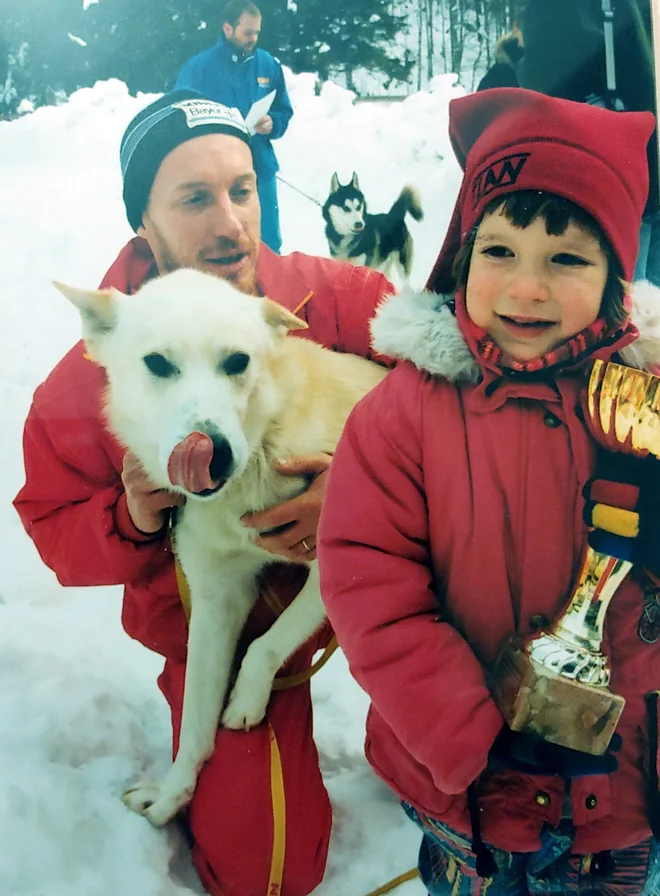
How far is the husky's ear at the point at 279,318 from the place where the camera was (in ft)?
3.14

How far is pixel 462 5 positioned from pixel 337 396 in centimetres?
59

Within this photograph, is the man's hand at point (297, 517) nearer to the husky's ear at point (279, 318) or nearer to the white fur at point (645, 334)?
the husky's ear at point (279, 318)

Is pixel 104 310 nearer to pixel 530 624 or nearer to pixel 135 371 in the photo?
pixel 135 371

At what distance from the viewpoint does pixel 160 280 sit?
3.15 feet

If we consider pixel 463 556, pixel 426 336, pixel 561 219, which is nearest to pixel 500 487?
pixel 463 556

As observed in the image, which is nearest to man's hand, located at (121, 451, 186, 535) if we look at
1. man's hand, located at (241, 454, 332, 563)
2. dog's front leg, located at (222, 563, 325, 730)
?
man's hand, located at (241, 454, 332, 563)

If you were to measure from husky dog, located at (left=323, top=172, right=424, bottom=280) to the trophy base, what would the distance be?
21.0 inches

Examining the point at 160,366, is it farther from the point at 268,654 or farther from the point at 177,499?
the point at 268,654

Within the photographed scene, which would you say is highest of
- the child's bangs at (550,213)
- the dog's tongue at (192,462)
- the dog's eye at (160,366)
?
the child's bangs at (550,213)

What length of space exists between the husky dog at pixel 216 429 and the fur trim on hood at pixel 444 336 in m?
0.09

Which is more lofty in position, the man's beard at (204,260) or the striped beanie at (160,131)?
the striped beanie at (160,131)

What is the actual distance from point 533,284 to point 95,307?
57 cm

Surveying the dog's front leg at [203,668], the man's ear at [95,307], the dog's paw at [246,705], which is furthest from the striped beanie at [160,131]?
the dog's paw at [246,705]

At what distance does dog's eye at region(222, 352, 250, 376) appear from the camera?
910 millimetres
